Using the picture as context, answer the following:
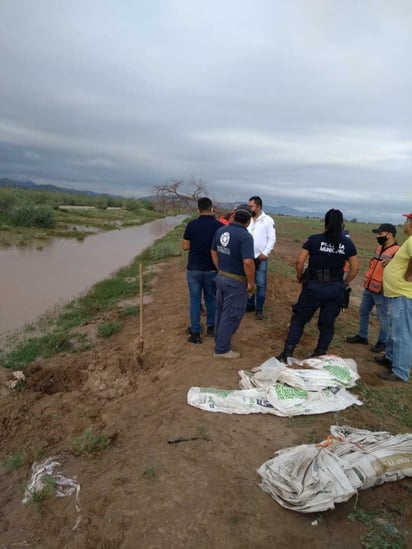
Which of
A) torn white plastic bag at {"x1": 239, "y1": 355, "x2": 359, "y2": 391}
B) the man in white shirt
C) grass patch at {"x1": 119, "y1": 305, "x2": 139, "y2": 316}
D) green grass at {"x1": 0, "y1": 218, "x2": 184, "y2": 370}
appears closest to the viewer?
torn white plastic bag at {"x1": 239, "y1": 355, "x2": 359, "y2": 391}

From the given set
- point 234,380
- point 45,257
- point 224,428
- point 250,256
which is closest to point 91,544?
point 224,428

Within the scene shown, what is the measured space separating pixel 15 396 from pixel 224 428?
2733 mm

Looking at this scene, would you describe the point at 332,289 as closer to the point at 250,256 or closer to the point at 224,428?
the point at 250,256

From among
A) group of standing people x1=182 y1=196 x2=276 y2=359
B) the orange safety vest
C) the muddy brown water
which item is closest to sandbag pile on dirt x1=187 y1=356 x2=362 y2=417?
group of standing people x1=182 y1=196 x2=276 y2=359

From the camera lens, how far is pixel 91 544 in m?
2.16

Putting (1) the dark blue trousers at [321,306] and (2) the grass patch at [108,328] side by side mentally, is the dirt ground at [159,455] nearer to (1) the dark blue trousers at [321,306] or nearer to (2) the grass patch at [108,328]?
(1) the dark blue trousers at [321,306]

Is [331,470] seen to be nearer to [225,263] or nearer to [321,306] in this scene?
[321,306]

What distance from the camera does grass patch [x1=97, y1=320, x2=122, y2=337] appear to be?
20.6ft

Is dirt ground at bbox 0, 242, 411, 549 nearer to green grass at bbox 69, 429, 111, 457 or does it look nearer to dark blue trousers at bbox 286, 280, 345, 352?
green grass at bbox 69, 429, 111, 457

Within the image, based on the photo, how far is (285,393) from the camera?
357 centimetres

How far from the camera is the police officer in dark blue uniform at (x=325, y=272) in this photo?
4.08m

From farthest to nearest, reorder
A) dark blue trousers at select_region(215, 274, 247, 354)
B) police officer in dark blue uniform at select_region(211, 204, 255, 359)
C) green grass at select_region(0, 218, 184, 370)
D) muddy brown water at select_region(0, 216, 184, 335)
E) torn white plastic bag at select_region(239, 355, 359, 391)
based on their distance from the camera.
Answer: muddy brown water at select_region(0, 216, 184, 335), green grass at select_region(0, 218, 184, 370), dark blue trousers at select_region(215, 274, 247, 354), police officer in dark blue uniform at select_region(211, 204, 255, 359), torn white plastic bag at select_region(239, 355, 359, 391)

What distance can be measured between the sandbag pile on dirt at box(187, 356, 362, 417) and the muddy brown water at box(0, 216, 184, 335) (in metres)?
4.85

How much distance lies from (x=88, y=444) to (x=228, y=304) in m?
2.15
